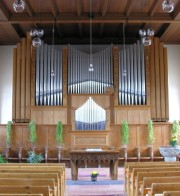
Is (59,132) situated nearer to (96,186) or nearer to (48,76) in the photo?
(48,76)

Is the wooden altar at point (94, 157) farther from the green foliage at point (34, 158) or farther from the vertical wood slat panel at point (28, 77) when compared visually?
the vertical wood slat panel at point (28, 77)

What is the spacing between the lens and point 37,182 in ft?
16.9

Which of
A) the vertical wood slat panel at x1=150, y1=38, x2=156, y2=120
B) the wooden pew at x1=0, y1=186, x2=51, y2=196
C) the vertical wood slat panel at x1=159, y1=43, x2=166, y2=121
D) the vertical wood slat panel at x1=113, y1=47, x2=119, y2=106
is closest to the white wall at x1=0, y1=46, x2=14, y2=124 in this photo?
the vertical wood slat panel at x1=113, y1=47, x2=119, y2=106

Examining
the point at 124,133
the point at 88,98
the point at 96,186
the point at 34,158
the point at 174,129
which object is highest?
the point at 88,98

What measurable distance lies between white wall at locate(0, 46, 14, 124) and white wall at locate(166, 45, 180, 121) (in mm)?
6453

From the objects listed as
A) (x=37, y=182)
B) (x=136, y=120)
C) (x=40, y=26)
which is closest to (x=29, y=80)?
(x=40, y=26)

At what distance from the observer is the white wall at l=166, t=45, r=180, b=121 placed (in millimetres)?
14703

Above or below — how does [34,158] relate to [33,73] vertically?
below

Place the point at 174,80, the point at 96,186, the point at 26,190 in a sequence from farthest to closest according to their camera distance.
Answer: the point at 174,80
the point at 96,186
the point at 26,190

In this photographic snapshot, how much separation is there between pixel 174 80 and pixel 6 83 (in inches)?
269

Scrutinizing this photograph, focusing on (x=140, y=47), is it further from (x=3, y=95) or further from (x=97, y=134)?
(x=3, y=95)

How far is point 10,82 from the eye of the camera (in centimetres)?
1476

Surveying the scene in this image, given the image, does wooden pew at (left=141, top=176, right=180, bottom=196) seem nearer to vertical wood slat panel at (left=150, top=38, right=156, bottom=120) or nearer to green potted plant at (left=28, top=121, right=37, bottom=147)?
green potted plant at (left=28, top=121, right=37, bottom=147)

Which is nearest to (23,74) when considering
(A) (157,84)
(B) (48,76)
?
(B) (48,76)
